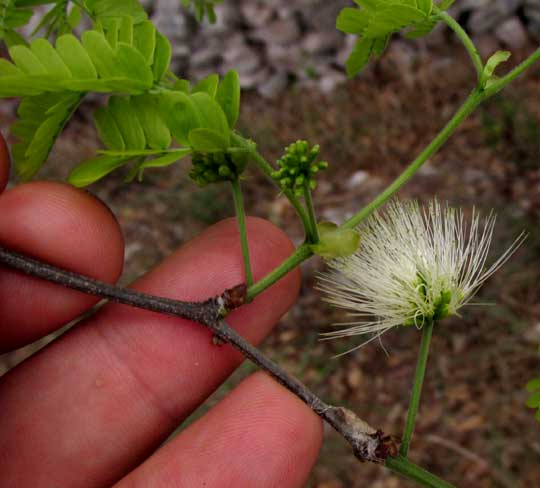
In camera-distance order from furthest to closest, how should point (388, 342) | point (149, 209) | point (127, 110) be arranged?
1. point (149, 209)
2. point (388, 342)
3. point (127, 110)

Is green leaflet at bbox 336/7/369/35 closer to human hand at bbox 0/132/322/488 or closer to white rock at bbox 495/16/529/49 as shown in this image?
human hand at bbox 0/132/322/488

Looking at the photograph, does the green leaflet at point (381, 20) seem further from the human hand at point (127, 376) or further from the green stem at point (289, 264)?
the human hand at point (127, 376)

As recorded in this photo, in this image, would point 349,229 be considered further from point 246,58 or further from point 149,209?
point 246,58

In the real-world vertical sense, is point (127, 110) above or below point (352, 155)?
above

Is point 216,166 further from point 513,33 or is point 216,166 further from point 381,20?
point 513,33

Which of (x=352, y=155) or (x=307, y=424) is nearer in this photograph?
(x=307, y=424)

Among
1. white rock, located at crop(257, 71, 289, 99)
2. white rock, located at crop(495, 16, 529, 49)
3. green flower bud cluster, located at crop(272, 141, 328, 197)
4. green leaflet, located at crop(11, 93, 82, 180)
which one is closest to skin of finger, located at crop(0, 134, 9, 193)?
green leaflet, located at crop(11, 93, 82, 180)

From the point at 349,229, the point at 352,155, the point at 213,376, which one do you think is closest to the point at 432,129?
the point at 352,155
